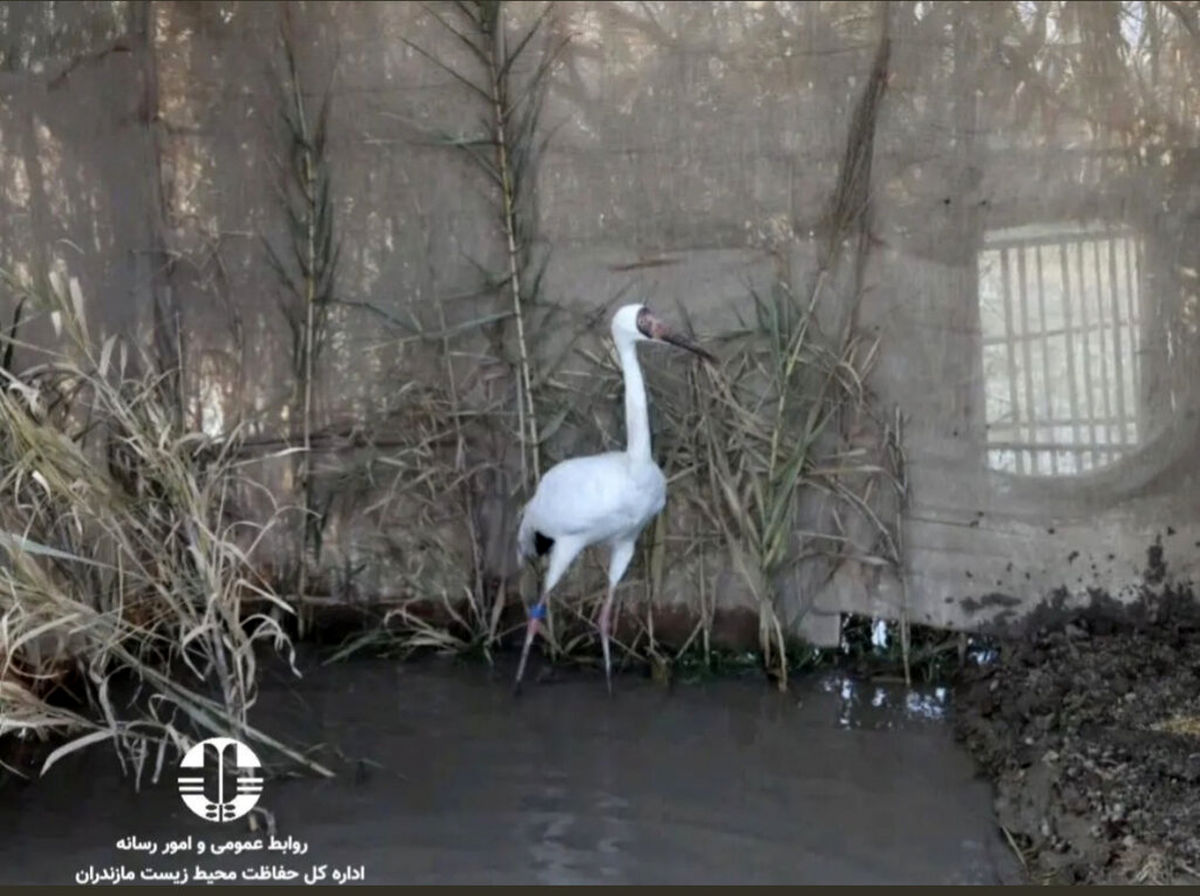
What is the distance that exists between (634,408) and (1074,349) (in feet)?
4.96

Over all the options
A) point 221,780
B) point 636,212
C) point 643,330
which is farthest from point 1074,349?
point 221,780

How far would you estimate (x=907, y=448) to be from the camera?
15.4 ft

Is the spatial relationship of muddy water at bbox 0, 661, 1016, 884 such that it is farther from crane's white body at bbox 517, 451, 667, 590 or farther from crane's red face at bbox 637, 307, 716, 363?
crane's red face at bbox 637, 307, 716, 363

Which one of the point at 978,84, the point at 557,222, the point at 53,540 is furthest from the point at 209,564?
the point at 978,84

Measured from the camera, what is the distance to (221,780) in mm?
→ 3482

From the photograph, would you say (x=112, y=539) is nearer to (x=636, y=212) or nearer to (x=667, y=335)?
(x=667, y=335)

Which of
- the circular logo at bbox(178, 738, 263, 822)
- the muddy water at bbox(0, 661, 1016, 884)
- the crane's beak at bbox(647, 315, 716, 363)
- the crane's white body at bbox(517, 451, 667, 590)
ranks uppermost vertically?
the crane's beak at bbox(647, 315, 716, 363)

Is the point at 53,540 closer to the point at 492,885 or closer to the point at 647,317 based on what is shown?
the point at 492,885

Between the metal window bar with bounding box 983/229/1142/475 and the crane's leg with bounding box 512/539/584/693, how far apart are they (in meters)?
1.48

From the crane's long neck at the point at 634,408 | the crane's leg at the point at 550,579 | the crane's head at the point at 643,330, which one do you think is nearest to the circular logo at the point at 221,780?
the crane's leg at the point at 550,579

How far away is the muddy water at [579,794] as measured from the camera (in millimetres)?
3320

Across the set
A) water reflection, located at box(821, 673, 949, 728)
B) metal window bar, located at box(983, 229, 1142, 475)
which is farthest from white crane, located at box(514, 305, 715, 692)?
metal window bar, located at box(983, 229, 1142, 475)

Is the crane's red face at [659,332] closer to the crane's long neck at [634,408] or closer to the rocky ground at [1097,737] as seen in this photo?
the crane's long neck at [634,408]

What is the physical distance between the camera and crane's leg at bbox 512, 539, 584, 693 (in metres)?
4.47
